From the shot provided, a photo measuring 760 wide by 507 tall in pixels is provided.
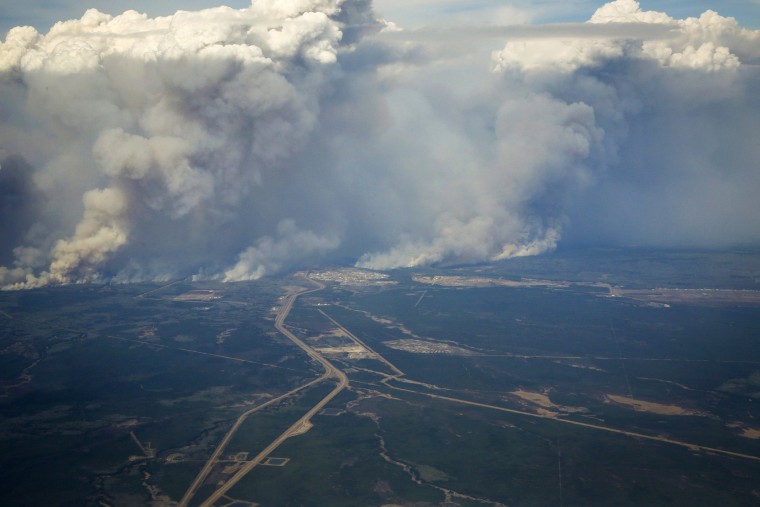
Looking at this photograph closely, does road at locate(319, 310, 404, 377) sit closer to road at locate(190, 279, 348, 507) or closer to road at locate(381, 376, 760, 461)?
road at locate(381, 376, 760, 461)

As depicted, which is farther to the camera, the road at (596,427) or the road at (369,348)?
the road at (369,348)

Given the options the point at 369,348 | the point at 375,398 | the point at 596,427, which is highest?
the point at 375,398

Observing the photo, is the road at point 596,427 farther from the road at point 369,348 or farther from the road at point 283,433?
the road at point 283,433

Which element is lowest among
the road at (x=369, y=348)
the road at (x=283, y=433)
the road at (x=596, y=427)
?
the road at (x=369, y=348)

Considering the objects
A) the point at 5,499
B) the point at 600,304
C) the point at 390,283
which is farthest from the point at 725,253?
the point at 5,499

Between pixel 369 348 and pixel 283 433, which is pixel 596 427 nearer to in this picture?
pixel 283 433

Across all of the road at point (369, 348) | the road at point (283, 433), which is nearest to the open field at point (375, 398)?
the road at point (283, 433)

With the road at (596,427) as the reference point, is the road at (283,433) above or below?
above

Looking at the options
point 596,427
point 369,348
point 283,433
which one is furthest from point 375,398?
point 596,427

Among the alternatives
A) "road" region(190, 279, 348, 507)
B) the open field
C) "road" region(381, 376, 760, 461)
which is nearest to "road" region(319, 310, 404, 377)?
the open field

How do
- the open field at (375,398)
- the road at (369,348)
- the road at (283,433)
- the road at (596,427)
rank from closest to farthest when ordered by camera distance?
1. the road at (283,433)
2. the open field at (375,398)
3. the road at (596,427)
4. the road at (369,348)

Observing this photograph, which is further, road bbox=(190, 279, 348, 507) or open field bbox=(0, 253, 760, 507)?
open field bbox=(0, 253, 760, 507)
